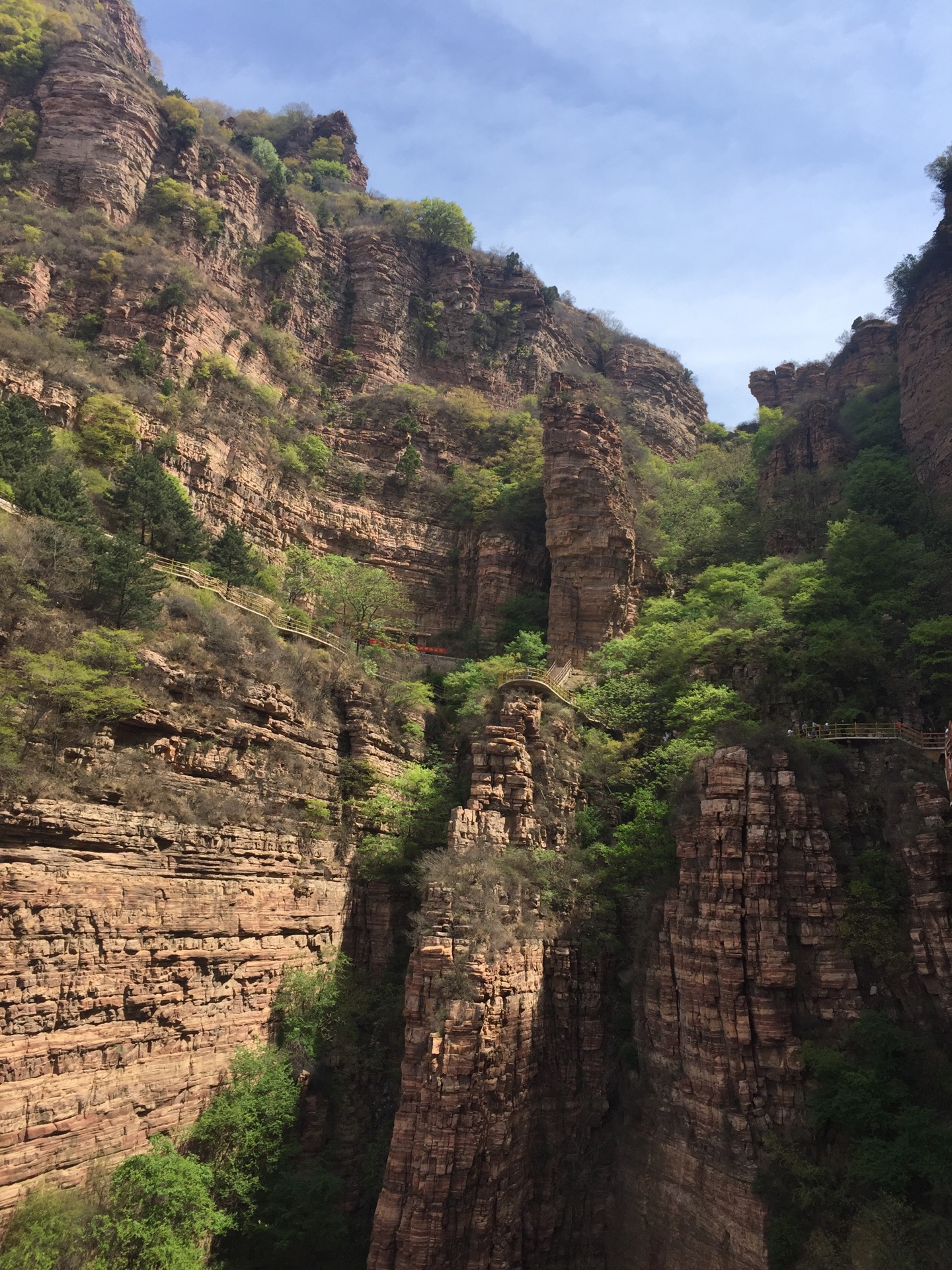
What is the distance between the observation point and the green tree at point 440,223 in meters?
59.0

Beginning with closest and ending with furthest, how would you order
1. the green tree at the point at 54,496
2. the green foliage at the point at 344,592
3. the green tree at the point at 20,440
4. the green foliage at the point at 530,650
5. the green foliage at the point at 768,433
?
the green tree at the point at 54,496 < the green tree at the point at 20,440 < the green foliage at the point at 344,592 < the green foliage at the point at 530,650 < the green foliage at the point at 768,433

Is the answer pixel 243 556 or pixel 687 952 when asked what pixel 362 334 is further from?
pixel 687 952

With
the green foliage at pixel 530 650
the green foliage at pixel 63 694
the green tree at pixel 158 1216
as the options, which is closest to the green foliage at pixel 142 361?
the green foliage at pixel 530 650

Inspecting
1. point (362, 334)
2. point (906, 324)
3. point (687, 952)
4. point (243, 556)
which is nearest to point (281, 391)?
point (362, 334)

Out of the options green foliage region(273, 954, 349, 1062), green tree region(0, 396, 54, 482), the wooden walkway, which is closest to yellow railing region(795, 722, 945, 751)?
the wooden walkway

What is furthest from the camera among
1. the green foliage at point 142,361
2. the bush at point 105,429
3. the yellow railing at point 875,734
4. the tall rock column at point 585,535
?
the tall rock column at point 585,535

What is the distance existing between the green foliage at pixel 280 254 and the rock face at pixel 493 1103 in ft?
136

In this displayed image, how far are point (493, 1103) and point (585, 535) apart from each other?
24049 mm

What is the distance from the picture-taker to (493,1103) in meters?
17.6

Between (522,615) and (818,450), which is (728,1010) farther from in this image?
(818,450)

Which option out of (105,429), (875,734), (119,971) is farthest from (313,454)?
(875,734)

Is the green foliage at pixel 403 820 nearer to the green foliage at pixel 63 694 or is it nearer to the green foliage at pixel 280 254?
the green foliage at pixel 63 694

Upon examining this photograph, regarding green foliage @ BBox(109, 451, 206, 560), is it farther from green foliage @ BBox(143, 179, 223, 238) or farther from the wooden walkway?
green foliage @ BBox(143, 179, 223, 238)

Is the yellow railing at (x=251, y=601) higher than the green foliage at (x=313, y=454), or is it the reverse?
the green foliage at (x=313, y=454)
